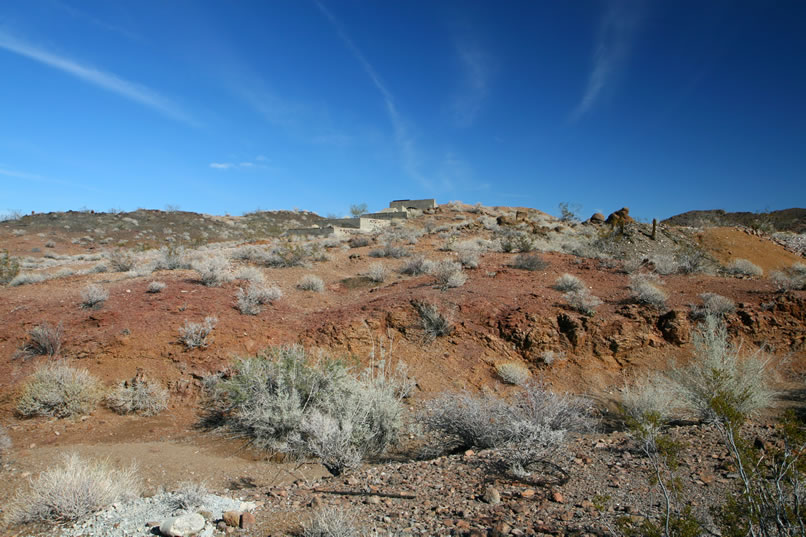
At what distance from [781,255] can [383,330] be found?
52.7 ft

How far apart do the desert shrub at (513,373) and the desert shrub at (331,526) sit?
5314 millimetres

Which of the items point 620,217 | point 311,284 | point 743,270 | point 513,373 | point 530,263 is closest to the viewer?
point 513,373

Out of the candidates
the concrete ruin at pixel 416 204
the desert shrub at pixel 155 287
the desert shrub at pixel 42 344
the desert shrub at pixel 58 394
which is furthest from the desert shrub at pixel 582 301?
the concrete ruin at pixel 416 204

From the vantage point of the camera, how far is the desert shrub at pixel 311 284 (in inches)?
454

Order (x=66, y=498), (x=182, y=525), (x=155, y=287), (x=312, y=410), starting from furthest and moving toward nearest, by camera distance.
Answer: (x=155, y=287)
(x=312, y=410)
(x=66, y=498)
(x=182, y=525)

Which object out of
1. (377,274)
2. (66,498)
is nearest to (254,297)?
(377,274)

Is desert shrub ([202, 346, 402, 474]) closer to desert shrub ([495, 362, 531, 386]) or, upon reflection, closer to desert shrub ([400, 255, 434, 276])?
desert shrub ([495, 362, 531, 386])

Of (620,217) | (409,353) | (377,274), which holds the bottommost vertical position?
(409,353)

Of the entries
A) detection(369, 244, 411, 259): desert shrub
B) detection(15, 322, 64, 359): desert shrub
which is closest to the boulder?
detection(369, 244, 411, 259): desert shrub

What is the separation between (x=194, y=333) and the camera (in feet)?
27.0

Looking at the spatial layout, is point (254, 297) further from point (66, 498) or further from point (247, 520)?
point (247, 520)

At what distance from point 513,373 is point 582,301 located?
2.65 m

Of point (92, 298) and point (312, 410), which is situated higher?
point (92, 298)

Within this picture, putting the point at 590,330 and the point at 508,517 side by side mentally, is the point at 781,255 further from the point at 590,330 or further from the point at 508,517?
the point at 508,517
